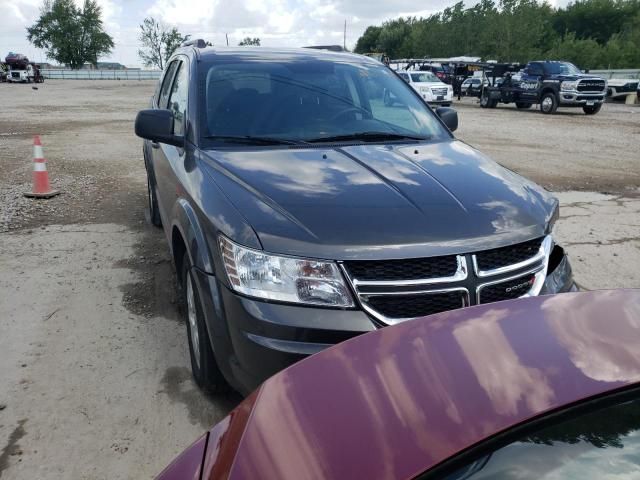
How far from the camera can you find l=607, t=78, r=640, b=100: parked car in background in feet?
98.0

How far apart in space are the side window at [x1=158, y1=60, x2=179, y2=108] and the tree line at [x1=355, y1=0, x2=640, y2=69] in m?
47.7

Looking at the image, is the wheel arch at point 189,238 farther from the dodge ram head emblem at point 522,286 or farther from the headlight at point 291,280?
the dodge ram head emblem at point 522,286

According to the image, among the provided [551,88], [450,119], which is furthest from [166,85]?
[551,88]

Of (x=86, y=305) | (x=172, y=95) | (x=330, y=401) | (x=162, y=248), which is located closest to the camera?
(x=330, y=401)

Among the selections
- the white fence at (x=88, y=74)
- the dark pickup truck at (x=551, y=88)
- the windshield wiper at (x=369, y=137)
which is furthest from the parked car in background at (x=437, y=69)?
the white fence at (x=88, y=74)

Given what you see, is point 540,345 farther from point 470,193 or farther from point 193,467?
point 470,193

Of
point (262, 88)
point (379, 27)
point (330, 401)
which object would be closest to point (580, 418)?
point (330, 401)

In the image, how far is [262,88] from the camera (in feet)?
11.9

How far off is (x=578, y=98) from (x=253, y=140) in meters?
21.2

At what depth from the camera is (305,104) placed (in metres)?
3.62

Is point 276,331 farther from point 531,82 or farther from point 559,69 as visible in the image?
point 531,82

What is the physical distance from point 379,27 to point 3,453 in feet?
416

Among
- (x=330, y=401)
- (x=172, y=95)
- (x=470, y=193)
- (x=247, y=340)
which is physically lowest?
(x=247, y=340)

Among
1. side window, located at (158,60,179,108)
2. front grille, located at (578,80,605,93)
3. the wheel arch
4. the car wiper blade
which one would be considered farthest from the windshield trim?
front grille, located at (578,80,605,93)
